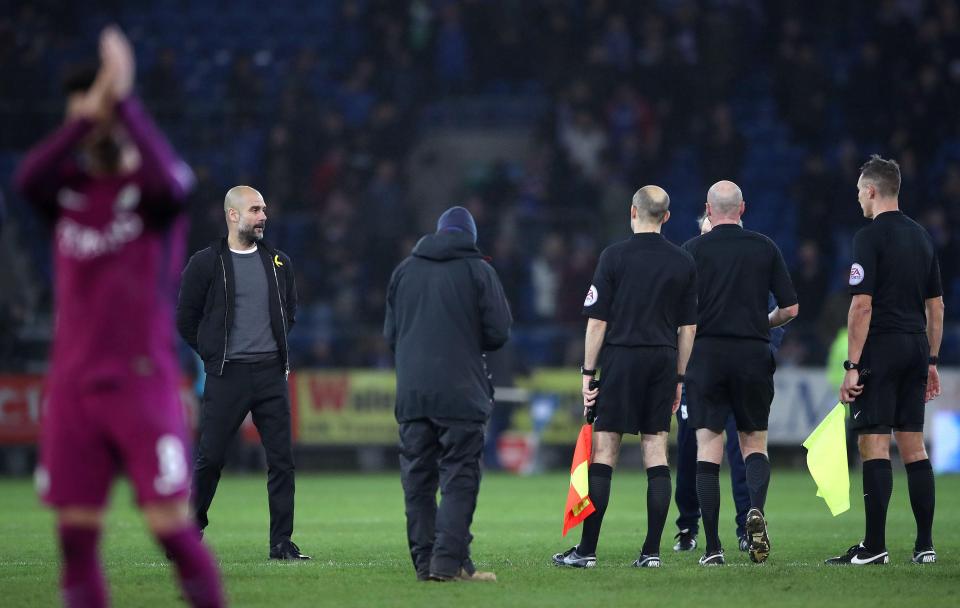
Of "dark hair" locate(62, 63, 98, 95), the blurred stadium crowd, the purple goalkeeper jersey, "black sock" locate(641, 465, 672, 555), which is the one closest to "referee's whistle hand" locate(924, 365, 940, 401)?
"black sock" locate(641, 465, 672, 555)

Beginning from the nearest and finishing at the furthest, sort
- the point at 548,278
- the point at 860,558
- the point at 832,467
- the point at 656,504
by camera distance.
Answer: the point at 656,504 < the point at 860,558 < the point at 832,467 < the point at 548,278

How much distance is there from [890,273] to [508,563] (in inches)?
121

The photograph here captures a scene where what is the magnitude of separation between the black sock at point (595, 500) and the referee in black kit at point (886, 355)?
1.59 metres

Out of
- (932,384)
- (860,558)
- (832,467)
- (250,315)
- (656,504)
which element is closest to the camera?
(656,504)

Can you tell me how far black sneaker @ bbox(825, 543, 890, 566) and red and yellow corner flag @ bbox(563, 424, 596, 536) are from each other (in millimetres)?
1626

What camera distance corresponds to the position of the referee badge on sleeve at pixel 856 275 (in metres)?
9.24

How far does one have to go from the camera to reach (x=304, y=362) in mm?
22094

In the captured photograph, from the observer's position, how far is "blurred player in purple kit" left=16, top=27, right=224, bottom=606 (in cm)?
543

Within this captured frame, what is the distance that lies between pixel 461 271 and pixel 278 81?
18201 mm

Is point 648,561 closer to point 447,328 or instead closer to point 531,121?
point 447,328

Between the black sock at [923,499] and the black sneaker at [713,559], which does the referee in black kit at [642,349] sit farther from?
the black sock at [923,499]

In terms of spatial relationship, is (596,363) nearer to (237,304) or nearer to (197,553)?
(237,304)

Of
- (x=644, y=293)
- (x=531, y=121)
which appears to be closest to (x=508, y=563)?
(x=644, y=293)

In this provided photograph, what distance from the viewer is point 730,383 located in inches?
375
